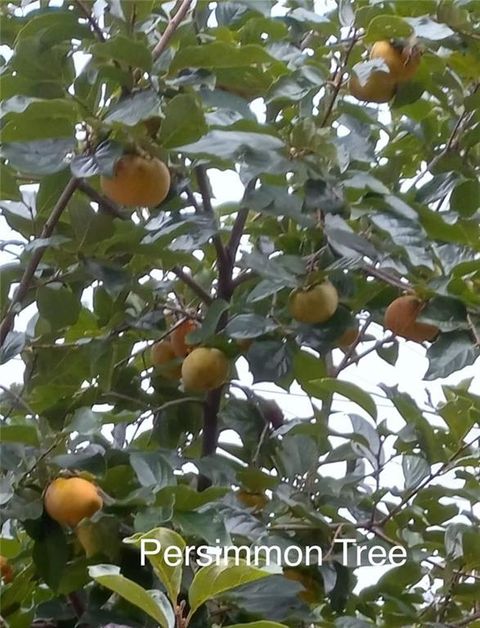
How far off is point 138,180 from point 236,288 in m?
0.26

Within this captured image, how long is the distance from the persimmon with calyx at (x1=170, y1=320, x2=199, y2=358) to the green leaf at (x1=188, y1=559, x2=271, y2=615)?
505 millimetres

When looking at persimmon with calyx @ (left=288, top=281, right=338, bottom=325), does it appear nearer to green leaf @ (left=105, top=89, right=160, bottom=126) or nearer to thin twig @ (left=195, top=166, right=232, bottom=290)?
thin twig @ (left=195, top=166, right=232, bottom=290)

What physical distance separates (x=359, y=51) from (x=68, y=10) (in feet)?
1.02

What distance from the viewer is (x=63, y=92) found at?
0.82 metres

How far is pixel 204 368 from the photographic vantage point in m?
0.94

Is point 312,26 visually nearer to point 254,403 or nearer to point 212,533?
point 254,403

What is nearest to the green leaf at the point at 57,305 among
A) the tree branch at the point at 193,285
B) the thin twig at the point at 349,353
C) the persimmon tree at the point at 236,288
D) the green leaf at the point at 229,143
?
the persimmon tree at the point at 236,288

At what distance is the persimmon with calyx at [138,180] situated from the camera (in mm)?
809

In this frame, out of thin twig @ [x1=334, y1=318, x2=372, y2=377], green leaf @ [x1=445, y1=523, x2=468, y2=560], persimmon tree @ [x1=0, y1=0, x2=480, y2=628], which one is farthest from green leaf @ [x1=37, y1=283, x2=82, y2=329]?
green leaf @ [x1=445, y1=523, x2=468, y2=560]

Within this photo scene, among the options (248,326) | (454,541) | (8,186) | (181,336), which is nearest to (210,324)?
(248,326)

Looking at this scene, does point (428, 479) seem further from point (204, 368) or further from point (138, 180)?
point (138, 180)

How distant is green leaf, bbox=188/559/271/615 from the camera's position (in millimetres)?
531

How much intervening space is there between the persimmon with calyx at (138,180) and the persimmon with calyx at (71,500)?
0.25 metres

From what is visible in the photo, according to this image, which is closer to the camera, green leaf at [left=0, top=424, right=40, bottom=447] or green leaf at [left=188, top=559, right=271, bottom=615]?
green leaf at [left=188, top=559, right=271, bottom=615]
